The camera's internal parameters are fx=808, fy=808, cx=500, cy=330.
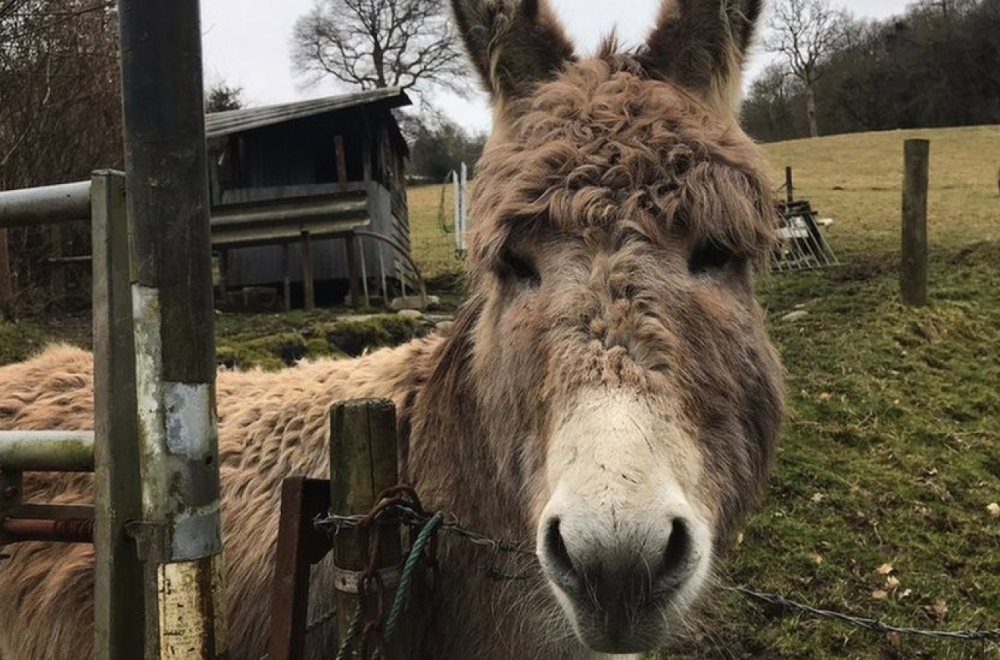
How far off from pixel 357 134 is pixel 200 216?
16.1m

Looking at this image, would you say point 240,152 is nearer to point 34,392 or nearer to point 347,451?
point 34,392

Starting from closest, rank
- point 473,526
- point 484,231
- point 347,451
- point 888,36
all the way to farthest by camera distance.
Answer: point 347,451 < point 484,231 < point 473,526 < point 888,36

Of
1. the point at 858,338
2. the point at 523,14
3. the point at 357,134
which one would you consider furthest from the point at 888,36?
the point at 523,14

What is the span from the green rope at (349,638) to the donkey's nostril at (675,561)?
29.1 inches

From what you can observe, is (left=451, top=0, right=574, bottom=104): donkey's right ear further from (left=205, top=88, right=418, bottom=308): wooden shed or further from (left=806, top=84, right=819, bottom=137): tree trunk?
(left=806, top=84, right=819, bottom=137): tree trunk

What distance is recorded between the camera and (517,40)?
8.95 feet

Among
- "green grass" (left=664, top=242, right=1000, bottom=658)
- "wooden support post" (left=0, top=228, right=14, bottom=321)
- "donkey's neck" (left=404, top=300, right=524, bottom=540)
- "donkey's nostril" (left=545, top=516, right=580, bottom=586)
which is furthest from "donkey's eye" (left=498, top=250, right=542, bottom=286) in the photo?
"wooden support post" (left=0, top=228, right=14, bottom=321)

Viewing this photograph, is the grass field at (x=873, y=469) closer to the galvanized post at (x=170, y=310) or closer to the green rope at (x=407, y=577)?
the green rope at (x=407, y=577)

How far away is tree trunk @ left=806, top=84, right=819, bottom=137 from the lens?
52.6 metres

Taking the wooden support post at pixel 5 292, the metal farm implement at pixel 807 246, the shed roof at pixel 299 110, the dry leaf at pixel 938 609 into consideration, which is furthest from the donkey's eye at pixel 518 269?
the shed roof at pixel 299 110

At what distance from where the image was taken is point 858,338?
8.90 meters

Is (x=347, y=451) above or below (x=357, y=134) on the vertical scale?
below

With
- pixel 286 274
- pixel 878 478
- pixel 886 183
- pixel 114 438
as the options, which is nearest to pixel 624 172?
pixel 114 438

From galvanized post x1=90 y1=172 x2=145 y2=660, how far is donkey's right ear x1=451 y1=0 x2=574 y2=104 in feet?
4.42
